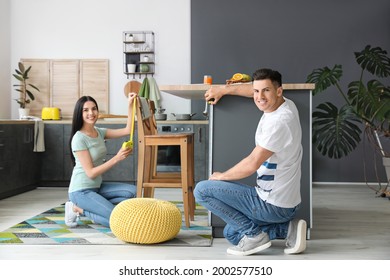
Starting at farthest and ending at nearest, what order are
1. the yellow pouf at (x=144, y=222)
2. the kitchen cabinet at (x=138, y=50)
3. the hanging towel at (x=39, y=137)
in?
the kitchen cabinet at (x=138, y=50), the hanging towel at (x=39, y=137), the yellow pouf at (x=144, y=222)

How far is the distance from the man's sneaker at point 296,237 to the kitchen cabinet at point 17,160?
348 centimetres

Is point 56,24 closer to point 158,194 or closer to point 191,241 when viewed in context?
point 158,194

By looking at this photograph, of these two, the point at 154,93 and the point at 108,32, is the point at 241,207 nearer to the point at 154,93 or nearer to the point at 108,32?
the point at 154,93

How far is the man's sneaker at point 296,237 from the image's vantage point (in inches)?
126

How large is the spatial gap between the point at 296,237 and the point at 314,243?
0.41 meters

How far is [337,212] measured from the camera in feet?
16.2

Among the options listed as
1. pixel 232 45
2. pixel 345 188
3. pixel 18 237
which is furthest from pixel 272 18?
pixel 18 237

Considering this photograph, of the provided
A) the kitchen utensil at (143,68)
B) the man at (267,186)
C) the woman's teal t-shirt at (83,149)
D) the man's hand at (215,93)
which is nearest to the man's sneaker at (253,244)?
the man at (267,186)

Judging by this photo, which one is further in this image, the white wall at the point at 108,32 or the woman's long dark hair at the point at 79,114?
the white wall at the point at 108,32

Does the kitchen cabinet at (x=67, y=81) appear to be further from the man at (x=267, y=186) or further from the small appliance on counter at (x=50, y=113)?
the man at (x=267, y=186)

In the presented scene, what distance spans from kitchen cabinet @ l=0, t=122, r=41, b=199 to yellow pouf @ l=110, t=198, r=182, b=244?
261cm

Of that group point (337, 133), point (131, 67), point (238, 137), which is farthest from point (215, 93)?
point (131, 67)

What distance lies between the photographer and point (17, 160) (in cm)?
605

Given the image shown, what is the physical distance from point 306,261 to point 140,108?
1.80 meters
